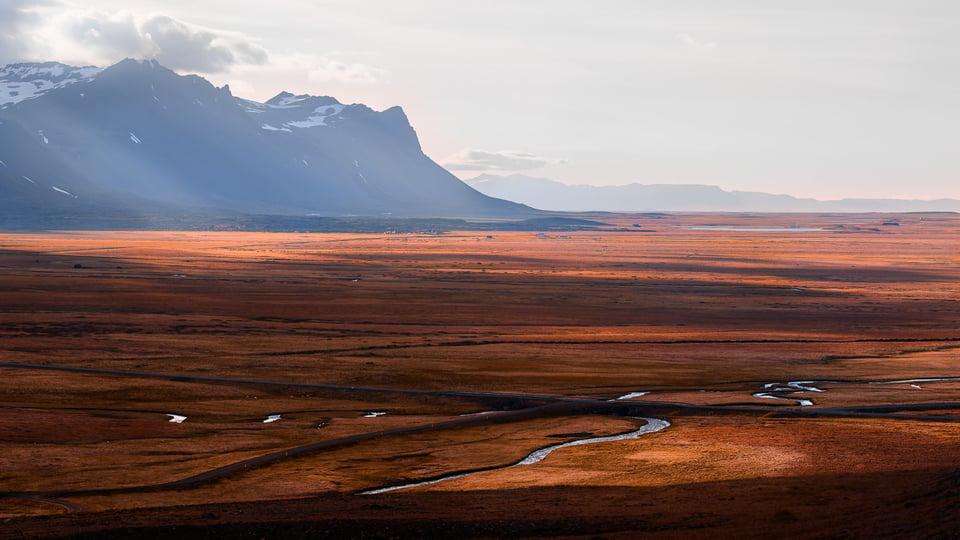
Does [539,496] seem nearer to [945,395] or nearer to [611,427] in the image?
[611,427]

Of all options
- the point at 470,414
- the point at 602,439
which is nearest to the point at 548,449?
the point at 602,439

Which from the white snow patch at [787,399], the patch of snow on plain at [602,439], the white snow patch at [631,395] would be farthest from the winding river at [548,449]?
the white snow patch at [787,399]

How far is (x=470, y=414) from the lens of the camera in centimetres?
6688

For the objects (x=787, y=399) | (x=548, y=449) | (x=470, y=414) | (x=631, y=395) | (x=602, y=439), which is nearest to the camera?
(x=548, y=449)

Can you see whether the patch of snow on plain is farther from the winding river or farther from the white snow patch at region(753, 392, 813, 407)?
the white snow patch at region(753, 392, 813, 407)

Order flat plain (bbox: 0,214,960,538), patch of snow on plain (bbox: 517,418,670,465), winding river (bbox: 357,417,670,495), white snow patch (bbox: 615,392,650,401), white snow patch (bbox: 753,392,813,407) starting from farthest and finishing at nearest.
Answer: white snow patch (bbox: 615,392,650,401)
white snow patch (bbox: 753,392,813,407)
patch of snow on plain (bbox: 517,418,670,465)
winding river (bbox: 357,417,670,495)
flat plain (bbox: 0,214,960,538)

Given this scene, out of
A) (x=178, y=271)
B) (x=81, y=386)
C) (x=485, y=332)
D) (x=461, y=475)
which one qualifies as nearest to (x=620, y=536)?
(x=461, y=475)

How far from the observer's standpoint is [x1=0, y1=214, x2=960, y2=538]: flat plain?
130ft

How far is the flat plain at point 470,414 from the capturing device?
130 ft

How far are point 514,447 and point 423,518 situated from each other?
18.8m

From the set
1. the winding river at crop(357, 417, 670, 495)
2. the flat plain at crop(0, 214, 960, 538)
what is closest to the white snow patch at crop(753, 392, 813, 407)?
the flat plain at crop(0, 214, 960, 538)

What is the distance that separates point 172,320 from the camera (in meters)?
109

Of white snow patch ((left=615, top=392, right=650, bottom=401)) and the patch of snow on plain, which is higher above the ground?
white snow patch ((left=615, top=392, right=650, bottom=401))

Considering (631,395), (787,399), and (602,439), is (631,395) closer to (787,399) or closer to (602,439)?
(787,399)
